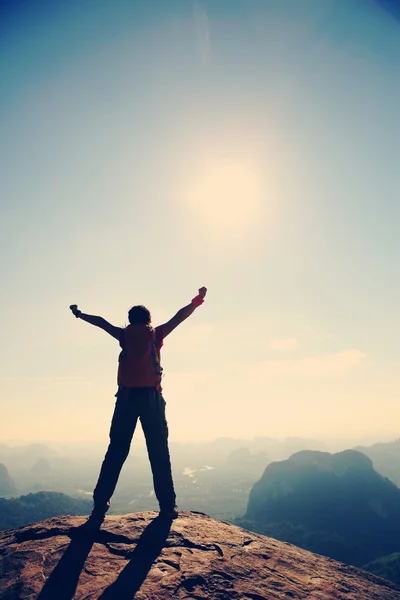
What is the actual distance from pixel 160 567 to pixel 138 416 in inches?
107

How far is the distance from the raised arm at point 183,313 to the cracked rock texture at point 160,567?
13.8 feet

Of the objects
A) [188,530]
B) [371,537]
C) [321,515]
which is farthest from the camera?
[321,515]

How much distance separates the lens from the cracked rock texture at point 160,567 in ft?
15.4

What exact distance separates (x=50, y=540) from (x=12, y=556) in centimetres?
72

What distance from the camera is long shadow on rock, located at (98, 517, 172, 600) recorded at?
455 cm

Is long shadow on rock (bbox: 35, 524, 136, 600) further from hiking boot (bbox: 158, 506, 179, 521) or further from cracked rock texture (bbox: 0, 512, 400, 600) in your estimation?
hiking boot (bbox: 158, 506, 179, 521)

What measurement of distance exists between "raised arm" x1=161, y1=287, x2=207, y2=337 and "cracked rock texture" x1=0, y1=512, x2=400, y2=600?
165 inches

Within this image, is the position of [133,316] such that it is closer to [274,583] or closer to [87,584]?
[87,584]

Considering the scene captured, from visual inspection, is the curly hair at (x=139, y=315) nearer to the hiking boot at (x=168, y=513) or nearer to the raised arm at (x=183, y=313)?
the raised arm at (x=183, y=313)

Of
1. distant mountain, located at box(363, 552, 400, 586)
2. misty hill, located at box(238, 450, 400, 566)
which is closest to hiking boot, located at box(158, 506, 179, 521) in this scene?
distant mountain, located at box(363, 552, 400, 586)

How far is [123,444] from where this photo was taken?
704cm

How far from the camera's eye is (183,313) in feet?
26.1

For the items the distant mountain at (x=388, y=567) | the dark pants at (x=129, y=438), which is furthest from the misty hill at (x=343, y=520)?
the dark pants at (x=129, y=438)

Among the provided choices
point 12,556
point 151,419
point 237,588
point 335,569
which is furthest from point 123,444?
point 335,569
